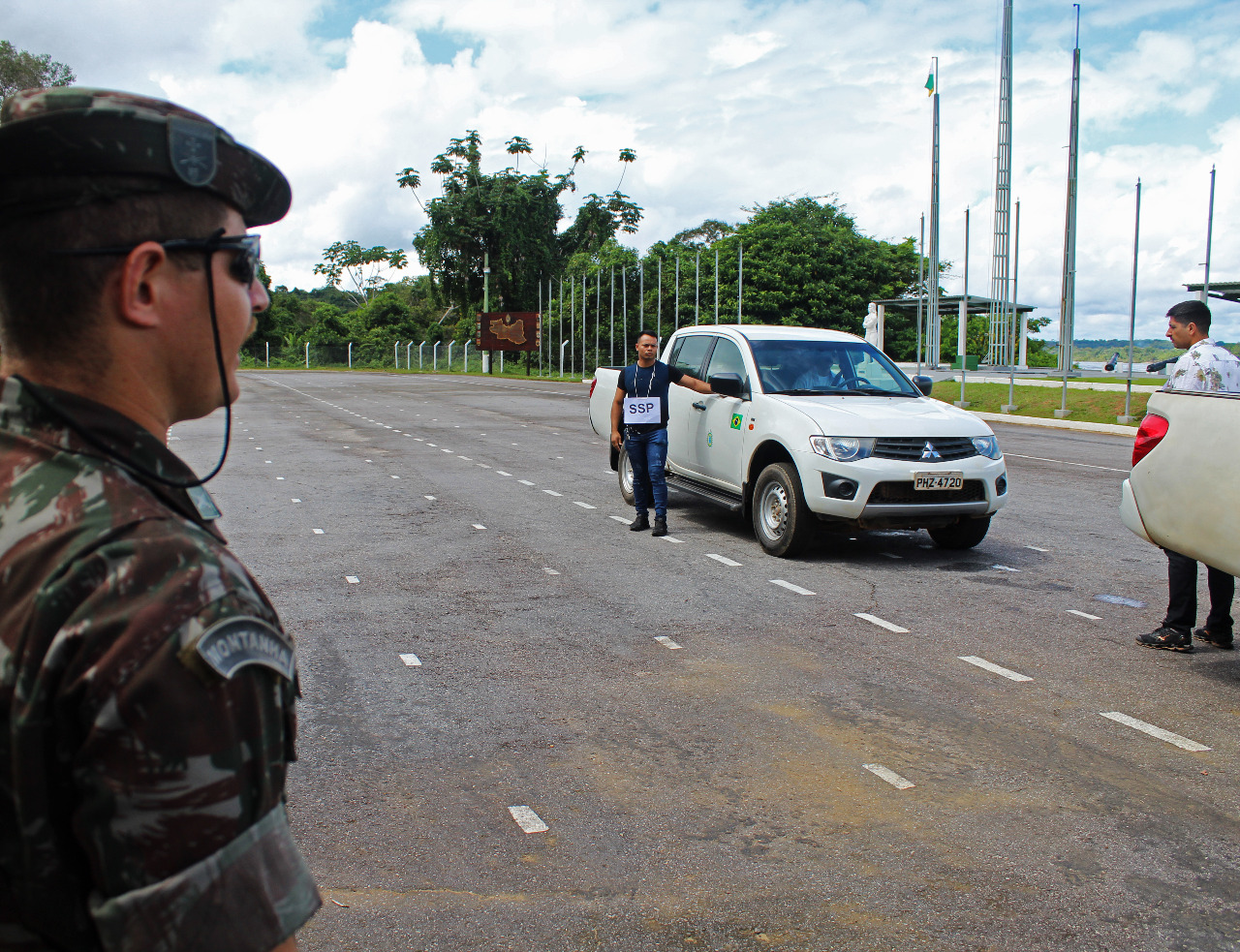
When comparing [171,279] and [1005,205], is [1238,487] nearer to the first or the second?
[171,279]

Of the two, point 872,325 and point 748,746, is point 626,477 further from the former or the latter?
point 872,325

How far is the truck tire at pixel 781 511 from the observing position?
311 inches

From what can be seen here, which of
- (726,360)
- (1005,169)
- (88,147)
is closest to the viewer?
(88,147)

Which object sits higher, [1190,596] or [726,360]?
[726,360]

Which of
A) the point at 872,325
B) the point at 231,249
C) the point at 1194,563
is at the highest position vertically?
the point at 872,325

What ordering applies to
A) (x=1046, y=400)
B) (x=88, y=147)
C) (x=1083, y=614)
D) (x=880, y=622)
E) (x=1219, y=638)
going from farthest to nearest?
(x=1046, y=400)
(x=1083, y=614)
(x=880, y=622)
(x=1219, y=638)
(x=88, y=147)

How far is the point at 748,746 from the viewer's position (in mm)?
4242

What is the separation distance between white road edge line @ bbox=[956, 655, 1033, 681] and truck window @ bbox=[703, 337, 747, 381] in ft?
13.3

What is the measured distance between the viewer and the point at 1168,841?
3445 millimetres

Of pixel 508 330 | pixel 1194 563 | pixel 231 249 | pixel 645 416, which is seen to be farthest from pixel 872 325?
pixel 508 330

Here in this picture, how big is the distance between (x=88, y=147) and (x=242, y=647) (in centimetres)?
58

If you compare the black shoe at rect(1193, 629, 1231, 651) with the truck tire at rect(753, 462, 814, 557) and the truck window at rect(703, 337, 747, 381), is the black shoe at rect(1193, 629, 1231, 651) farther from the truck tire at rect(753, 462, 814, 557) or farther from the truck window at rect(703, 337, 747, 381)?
the truck window at rect(703, 337, 747, 381)

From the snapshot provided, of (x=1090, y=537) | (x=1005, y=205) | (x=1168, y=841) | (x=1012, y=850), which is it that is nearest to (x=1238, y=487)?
(x=1168, y=841)

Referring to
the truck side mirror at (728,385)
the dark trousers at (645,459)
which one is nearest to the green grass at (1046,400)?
the truck side mirror at (728,385)
